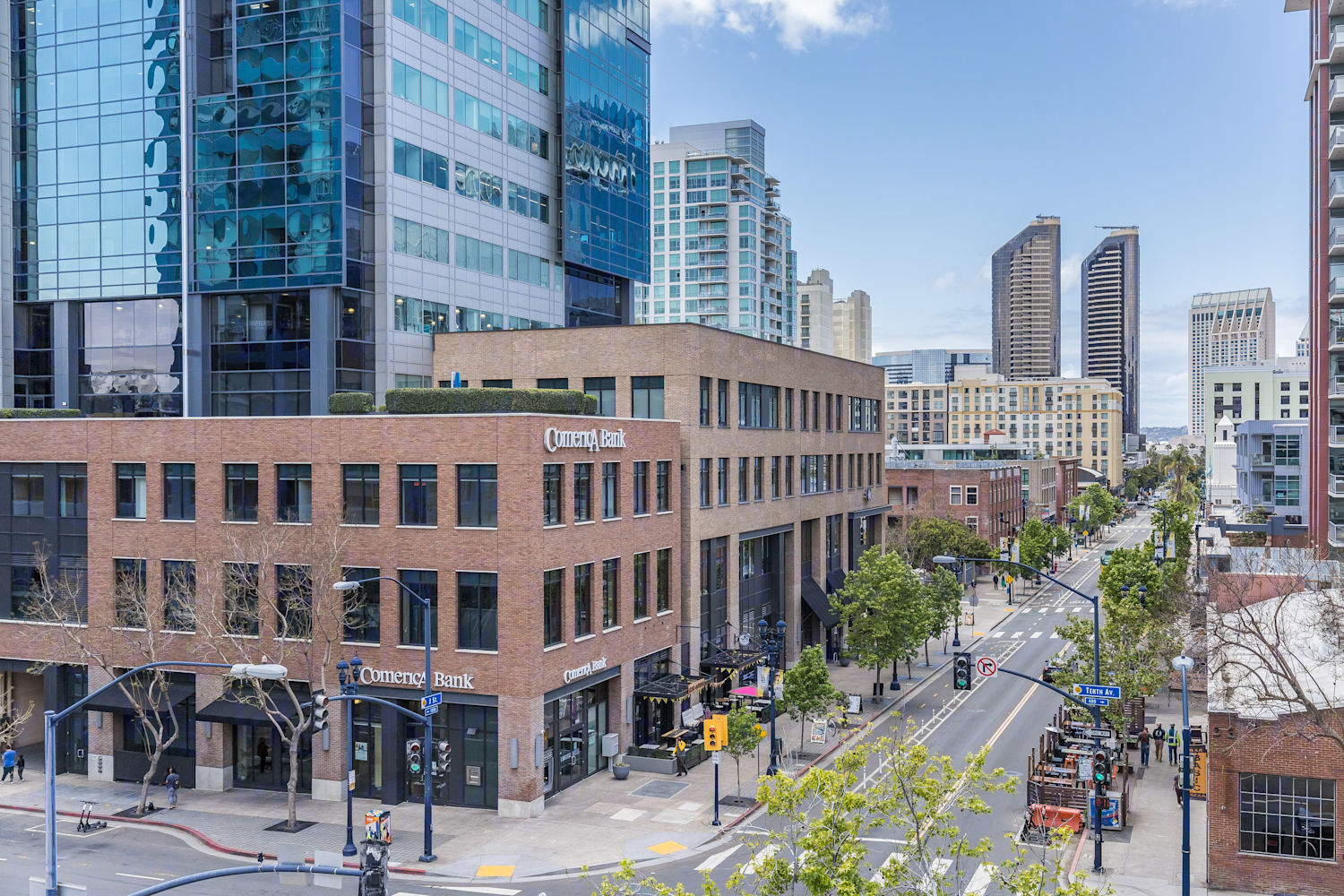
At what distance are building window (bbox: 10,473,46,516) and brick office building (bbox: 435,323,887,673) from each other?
18262 millimetres

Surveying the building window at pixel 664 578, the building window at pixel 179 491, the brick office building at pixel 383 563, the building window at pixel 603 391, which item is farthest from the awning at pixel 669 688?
the building window at pixel 179 491

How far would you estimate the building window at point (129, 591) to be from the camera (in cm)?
4541

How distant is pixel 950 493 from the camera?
393 feet

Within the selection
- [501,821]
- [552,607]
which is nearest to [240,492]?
[552,607]

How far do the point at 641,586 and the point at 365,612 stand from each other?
12.0 m

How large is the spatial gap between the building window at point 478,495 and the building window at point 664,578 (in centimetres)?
1191

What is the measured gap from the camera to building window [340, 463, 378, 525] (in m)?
43.3

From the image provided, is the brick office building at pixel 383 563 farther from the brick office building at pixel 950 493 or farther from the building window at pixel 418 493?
the brick office building at pixel 950 493

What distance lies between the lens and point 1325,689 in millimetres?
35250

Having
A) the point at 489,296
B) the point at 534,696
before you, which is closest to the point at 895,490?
the point at 489,296

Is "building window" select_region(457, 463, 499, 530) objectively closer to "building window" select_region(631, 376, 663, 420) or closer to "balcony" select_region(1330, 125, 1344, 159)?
"building window" select_region(631, 376, 663, 420)

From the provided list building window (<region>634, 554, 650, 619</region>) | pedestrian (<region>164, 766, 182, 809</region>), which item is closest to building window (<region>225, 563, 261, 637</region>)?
pedestrian (<region>164, 766, 182, 809</region>)

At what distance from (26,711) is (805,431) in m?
42.0

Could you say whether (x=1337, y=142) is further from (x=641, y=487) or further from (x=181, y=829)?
(x=181, y=829)
